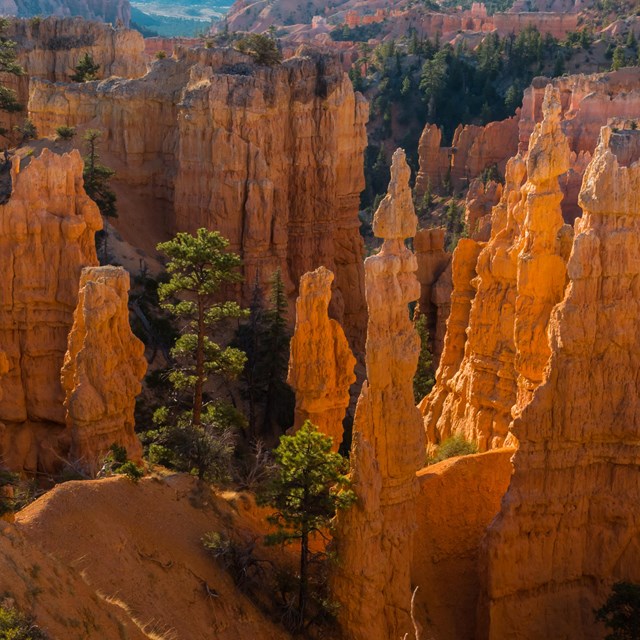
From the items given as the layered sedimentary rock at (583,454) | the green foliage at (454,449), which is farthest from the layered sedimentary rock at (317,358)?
the layered sedimentary rock at (583,454)

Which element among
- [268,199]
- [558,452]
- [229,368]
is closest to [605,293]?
[558,452]

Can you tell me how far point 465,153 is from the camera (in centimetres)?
8731

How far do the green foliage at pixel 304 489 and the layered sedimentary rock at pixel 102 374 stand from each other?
16.8ft

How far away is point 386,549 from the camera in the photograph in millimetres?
24516

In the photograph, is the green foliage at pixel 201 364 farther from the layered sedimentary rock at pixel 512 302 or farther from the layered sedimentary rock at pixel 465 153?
the layered sedimentary rock at pixel 465 153

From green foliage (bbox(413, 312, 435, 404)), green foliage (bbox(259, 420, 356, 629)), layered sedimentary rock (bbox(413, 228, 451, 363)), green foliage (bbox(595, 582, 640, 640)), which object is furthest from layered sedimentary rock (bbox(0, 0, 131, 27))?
green foliage (bbox(595, 582, 640, 640))

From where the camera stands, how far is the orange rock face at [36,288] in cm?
3222

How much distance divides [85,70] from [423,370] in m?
22.3

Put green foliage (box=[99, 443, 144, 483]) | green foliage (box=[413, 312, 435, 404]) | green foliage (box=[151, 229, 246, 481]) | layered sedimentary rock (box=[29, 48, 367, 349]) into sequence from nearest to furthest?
1. green foliage (box=[99, 443, 144, 483])
2. green foliage (box=[151, 229, 246, 481])
3. green foliage (box=[413, 312, 435, 404])
4. layered sedimentary rock (box=[29, 48, 367, 349])

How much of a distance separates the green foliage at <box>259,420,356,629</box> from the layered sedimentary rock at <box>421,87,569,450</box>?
6204 mm

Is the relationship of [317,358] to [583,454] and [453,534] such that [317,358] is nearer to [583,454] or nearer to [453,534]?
[453,534]

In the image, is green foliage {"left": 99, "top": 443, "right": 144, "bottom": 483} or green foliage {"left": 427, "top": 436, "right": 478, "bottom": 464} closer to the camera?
green foliage {"left": 99, "top": 443, "right": 144, "bottom": 483}

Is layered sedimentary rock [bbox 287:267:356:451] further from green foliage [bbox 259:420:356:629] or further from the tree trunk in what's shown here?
green foliage [bbox 259:420:356:629]

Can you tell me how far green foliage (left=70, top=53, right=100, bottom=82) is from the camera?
53672 mm
